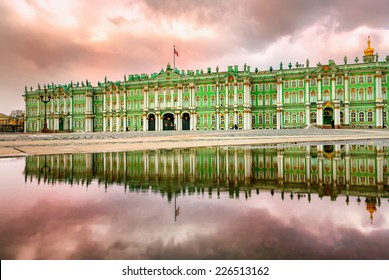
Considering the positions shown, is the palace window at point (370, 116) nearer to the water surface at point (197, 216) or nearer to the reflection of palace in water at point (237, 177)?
the reflection of palace in water at point (237, 177)

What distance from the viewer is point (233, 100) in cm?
7312

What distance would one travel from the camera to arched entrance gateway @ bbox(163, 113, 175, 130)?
79500 mm

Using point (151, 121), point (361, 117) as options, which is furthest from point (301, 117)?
point (151, 121)

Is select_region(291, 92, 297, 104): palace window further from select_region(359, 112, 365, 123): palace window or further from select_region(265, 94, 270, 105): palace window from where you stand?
select_region(359, 112, 365, 123): palace window

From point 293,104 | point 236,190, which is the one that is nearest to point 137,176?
point 236,190

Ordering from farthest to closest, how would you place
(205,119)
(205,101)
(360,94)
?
1. (205,101)
2. (205,119)
3. (360,94)

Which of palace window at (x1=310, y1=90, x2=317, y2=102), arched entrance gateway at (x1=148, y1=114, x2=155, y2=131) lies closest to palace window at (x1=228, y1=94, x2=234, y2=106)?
palace window at (x1=310, y1=90, x2=317, y2=102)

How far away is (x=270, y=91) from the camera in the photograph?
236 feet

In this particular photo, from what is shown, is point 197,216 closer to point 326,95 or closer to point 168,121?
point 326,95

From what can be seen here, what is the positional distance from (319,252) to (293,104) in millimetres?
68763

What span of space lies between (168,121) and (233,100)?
17.7m

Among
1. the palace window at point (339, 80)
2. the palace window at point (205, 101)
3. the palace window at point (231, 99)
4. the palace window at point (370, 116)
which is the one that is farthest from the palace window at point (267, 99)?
the palace window at point (370, 116)

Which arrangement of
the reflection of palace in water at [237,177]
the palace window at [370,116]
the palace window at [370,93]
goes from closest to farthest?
the reflection of palace in water at [237,177] < the palace window at [370,116] < the palace window at [370,93]

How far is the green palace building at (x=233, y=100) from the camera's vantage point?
63719 mm
